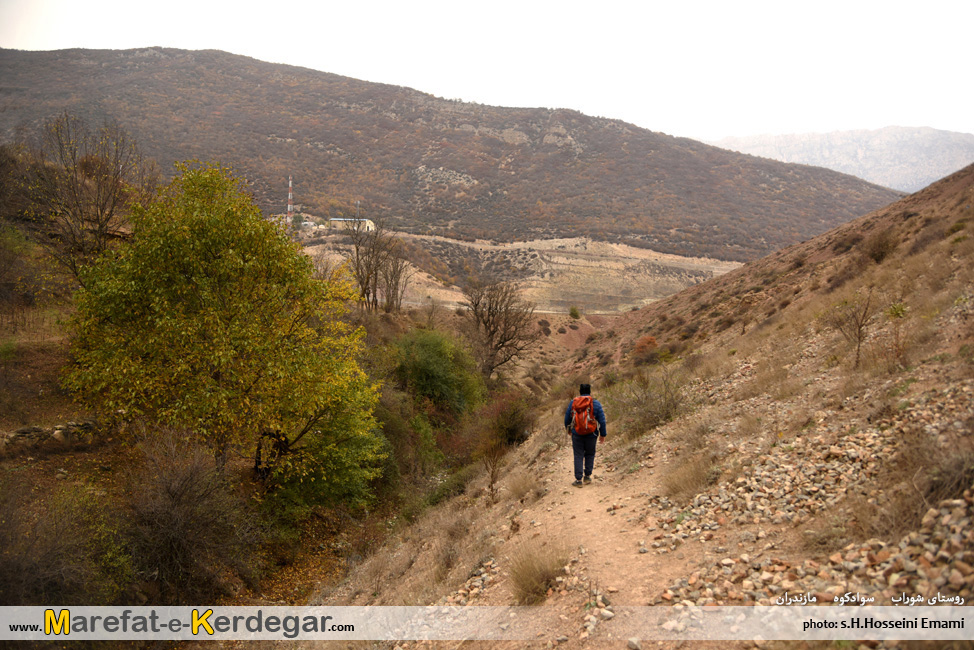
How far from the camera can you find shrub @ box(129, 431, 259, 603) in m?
9.15

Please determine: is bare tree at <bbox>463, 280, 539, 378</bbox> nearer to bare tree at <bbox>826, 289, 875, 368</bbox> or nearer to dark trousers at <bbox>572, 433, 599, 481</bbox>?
bare tree at <bbox>826, 289, 875, 368</bbox>

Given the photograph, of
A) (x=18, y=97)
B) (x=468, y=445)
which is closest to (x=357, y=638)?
(x=468, y=445)

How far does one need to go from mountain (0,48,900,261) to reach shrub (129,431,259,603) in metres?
57.6

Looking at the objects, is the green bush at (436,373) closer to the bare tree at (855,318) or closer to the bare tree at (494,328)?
the bare tree at (494,328)

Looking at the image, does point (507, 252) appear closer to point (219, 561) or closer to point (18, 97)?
point (219, 561)

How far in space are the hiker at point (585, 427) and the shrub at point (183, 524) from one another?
711 cm

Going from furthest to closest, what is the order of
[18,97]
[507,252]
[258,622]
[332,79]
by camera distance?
1. [332,79]
2. [18,97]
3. [507,252]
4. [258,622]

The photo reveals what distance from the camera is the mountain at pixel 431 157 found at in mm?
78875

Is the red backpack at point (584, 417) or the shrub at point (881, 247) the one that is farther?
the shrub at point (881, 247)

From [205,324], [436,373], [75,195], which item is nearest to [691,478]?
[205,324]

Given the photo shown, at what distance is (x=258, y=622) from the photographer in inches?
368

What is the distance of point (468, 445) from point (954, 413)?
55.9ft

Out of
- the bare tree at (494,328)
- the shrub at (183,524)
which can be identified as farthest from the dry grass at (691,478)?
the bare tree at (494,328)

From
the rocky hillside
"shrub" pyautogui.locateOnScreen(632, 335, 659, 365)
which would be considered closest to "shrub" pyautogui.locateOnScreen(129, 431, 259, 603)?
the rocky hillside
